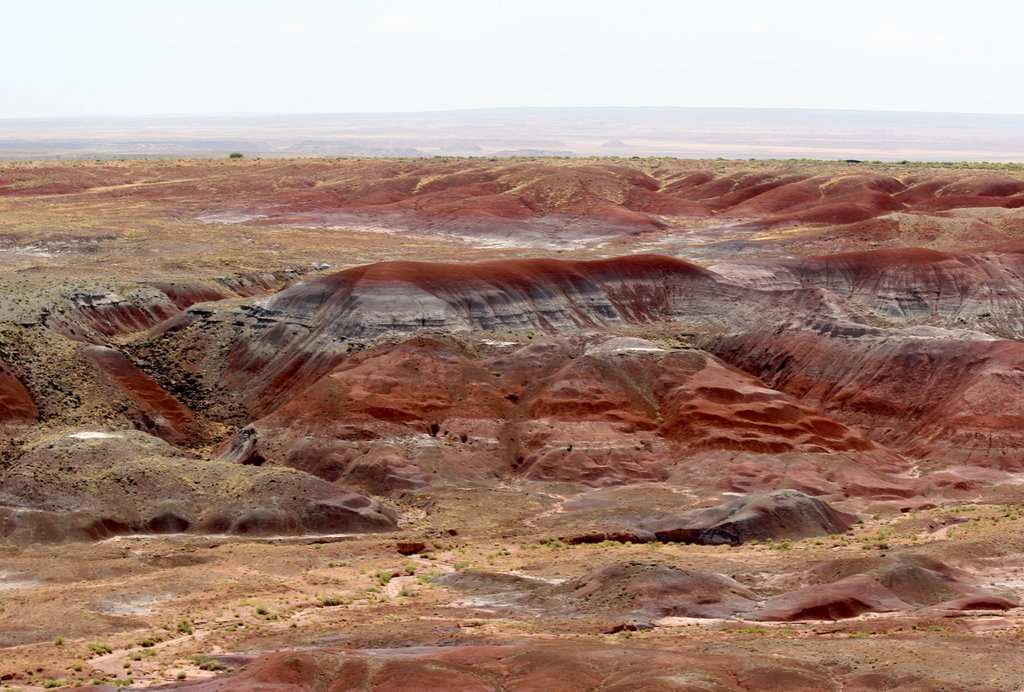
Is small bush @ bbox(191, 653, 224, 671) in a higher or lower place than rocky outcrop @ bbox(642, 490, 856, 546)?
higher

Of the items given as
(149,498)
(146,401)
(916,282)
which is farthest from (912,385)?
(149,498)

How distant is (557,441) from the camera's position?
7088 centimetres

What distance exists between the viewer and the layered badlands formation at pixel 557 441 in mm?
44312

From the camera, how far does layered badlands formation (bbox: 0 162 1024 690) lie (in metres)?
44.3

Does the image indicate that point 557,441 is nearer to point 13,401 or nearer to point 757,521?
point 757,521

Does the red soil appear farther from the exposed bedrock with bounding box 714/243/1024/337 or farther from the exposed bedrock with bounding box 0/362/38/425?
the exposed bedrock with bounding box 714/243/1024/337

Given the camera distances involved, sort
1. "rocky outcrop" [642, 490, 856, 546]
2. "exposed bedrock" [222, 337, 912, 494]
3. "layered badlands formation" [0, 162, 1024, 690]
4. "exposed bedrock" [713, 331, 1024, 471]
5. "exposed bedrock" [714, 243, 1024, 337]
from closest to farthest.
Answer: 1. "layered badlands formation" [0, 162, 1024, 690]
2. "rocky outcrop" [642, 490, 856, 546]
3. "exposed bedrock" [222, 337, 912, 494]
4. "exposed bedrock" [713, 331, 1024, 471]
5. "exposed bedrock" [714, 243, 1024, 337]

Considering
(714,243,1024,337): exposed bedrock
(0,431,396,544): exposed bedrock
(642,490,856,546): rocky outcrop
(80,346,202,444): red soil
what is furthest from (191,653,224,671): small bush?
(714,243,1024,337): exposed bedrock

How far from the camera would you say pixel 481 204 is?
5468 inches

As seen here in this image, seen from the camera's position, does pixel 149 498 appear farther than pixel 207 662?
Yes

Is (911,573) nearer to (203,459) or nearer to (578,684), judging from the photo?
(578,684)

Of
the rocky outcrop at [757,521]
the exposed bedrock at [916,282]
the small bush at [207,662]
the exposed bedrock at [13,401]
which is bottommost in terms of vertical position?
the rocky outcrop at [757,521]

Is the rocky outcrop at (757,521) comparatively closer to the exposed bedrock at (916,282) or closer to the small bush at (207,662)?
the small bush at (207,662)

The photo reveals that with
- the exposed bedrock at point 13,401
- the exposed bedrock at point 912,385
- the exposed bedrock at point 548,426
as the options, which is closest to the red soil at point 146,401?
the exposed bedrock at point 548,426
